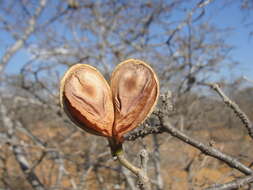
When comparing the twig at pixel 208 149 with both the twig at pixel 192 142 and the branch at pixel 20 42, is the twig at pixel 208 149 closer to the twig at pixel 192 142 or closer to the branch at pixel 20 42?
the twig at pixel 192 142

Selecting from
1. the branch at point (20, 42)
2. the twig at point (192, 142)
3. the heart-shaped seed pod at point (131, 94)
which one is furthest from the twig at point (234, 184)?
the branch at point (20, 42)

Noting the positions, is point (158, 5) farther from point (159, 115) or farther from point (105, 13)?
point (159, 115)

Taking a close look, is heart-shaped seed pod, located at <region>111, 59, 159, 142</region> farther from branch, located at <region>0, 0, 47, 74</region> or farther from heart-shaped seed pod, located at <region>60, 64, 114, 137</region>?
branch, located at <region>0, 0, 47, 74</region>

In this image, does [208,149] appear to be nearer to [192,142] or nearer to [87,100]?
[192,142]

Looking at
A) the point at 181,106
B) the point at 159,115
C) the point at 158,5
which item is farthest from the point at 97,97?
the point at 158,5

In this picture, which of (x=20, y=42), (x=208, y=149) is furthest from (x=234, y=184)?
(x=20, y=42)

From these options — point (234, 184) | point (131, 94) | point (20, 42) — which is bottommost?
point (234, 184)
